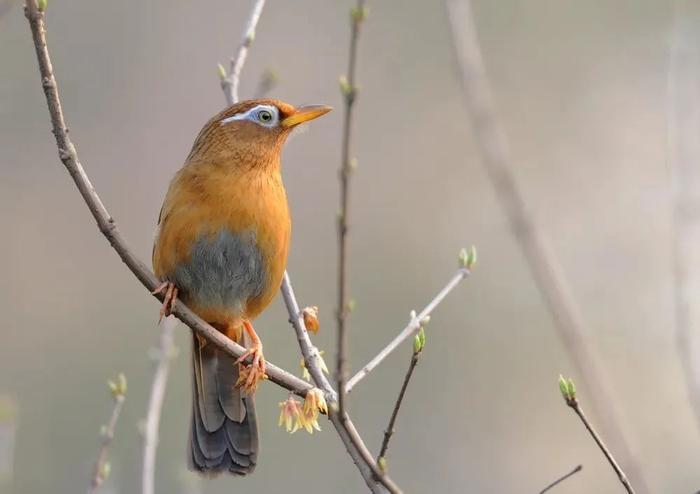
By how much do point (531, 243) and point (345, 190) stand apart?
1.63 ft

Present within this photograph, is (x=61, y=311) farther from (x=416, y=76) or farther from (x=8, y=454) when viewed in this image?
(x=8, y=454)

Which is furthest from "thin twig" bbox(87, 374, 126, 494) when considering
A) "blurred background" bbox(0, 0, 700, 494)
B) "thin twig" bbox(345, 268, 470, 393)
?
"blurred background" bbox(0, 0, 700, 494)

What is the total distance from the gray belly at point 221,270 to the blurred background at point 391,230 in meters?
4.12

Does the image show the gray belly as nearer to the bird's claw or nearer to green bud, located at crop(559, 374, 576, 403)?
the bird's claw

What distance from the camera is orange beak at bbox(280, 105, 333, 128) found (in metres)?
5.42

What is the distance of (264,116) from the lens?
18.4 ft

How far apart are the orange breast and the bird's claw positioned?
47 cm

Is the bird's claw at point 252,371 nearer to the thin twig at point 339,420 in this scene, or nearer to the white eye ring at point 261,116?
the thin twig at point 339,420

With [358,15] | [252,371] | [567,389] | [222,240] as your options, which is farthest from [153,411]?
[358,15]

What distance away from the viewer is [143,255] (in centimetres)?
1079

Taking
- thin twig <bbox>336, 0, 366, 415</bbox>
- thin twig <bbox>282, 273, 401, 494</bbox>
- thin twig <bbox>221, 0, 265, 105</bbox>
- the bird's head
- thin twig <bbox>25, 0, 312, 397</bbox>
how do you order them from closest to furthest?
thin twig <bbox>336, 0, 366, 415</bbox> < thin twig <bbox>282, 273, 401, 494</bbox> < thin twig <bbox>25, 0, 312, 397</bbox> < thin twig <bbox>221, 0, 265, 105</bbox> < the bird's head

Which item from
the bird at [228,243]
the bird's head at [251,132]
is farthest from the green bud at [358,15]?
the bird's head at [251,132]

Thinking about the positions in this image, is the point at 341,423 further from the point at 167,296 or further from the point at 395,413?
the point at 167,296

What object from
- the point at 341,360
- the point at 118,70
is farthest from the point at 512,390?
the point at 341,360
